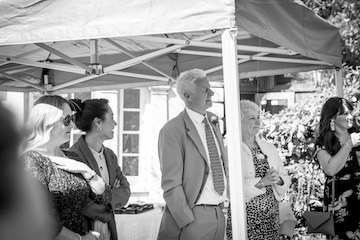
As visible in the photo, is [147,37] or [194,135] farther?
[147,37]

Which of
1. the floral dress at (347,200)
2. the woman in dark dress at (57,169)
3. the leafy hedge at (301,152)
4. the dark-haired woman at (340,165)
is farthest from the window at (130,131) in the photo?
the woman in dark dress at (57,169)

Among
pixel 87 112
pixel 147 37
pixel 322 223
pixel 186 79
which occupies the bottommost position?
pixel 322 223

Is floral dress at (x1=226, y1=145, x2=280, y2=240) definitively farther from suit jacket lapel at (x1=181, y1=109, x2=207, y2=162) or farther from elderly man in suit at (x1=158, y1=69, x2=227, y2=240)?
suit jacket lapel at (x1=181, y1=109, x2=207, y2=162)

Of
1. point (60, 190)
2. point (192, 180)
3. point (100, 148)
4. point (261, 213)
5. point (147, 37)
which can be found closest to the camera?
point (60, 190)

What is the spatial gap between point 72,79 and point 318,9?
574 cm

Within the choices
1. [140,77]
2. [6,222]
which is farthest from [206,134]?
[6,222]

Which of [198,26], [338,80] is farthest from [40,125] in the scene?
[338,80]

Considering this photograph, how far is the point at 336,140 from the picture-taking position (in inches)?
179

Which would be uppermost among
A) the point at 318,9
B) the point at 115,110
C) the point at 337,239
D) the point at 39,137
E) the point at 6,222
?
the point at 318,9

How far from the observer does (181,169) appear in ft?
12.2

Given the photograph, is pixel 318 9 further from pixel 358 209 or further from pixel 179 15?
pixel 179 15

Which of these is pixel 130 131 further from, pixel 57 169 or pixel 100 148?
pixel 57 169

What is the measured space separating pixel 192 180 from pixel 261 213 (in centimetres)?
71

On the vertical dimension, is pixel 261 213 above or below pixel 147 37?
below
